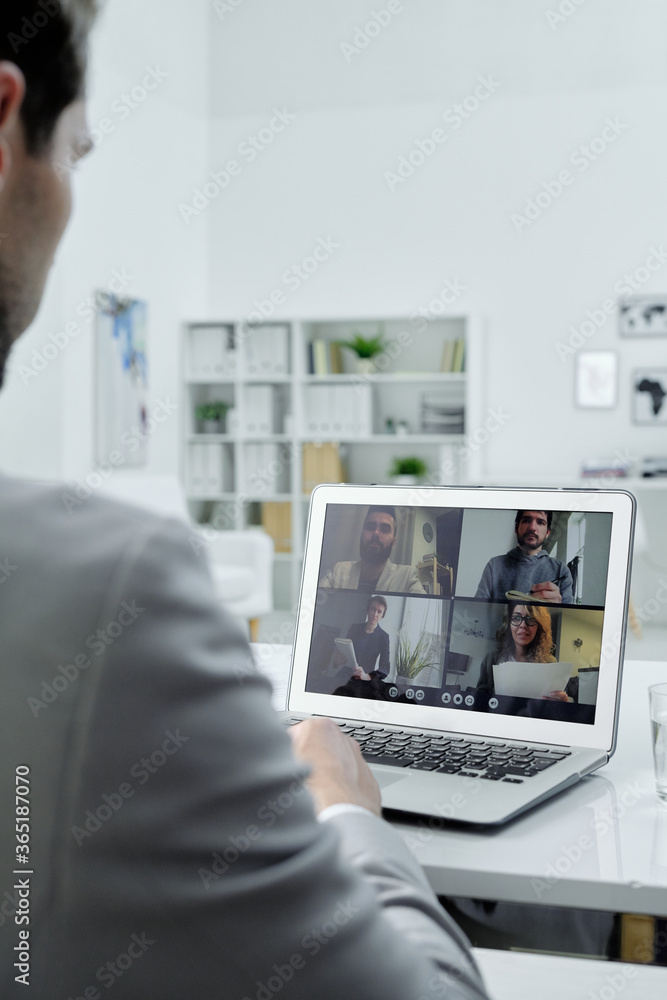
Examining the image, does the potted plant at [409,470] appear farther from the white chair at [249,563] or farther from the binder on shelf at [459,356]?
the white chair at [249,563]

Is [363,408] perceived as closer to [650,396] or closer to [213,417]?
[213,417]

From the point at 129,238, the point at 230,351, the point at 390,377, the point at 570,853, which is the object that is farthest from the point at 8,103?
the point at 230,351

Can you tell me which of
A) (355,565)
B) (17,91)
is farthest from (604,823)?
(17,91)

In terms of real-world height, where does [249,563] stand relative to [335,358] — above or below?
below

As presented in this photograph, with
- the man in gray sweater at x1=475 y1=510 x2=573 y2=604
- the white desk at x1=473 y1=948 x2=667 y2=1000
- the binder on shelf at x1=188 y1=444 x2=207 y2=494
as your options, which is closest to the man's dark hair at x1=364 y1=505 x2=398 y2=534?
the man in gray sweater at x1=475 y1=510 x2=573 y2=604

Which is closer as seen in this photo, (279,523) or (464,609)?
(464,609)

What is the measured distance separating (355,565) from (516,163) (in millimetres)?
5387

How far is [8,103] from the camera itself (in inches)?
16.5

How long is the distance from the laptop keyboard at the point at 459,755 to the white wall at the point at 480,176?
16.4ft

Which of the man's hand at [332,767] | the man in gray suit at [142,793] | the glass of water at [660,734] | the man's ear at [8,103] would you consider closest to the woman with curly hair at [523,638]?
the glass of water at [660,734]

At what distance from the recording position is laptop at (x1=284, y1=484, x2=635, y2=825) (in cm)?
92

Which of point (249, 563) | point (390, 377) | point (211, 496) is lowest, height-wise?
point (249, 563)

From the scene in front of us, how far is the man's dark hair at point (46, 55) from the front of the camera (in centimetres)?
41

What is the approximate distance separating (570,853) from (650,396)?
5.36 meters
